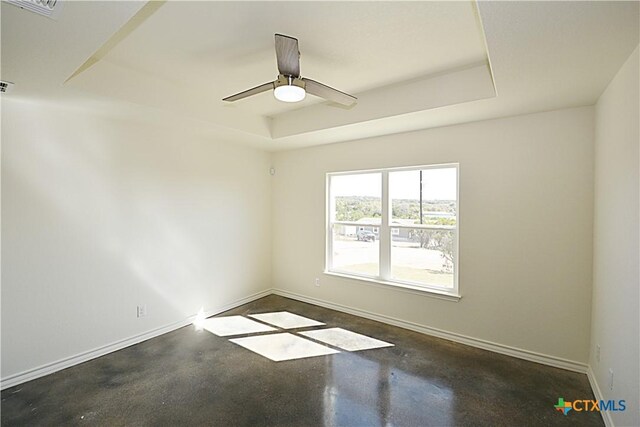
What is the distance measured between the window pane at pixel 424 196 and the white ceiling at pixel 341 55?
0.61 m

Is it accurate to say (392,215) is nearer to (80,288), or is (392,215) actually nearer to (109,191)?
(109,191)

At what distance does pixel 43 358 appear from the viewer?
104 inches

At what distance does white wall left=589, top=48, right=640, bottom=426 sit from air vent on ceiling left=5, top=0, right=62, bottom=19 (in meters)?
3.09

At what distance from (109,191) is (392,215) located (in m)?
3.32

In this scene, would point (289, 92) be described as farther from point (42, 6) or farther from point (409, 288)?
point (409, 288)

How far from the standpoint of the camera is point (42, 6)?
137 centimetres

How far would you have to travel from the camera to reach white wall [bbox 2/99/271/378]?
2.52m

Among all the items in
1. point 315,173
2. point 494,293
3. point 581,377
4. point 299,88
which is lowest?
point 581,377

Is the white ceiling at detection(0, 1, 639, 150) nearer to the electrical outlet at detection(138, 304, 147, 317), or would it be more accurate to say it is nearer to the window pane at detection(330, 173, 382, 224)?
the window pane at detection(330, 173, 382, 224)

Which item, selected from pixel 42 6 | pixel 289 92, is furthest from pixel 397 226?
pixel 42 6

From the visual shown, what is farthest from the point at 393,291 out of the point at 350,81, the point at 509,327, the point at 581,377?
the point at 350,81

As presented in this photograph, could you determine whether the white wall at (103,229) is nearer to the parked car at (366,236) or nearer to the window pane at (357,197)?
the window pane at (357,197)

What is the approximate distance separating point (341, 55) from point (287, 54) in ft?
2.17

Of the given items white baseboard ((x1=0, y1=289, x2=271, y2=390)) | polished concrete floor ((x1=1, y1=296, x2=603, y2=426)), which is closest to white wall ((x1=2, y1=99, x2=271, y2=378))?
white baseboard ((x1=0, y1=289, x2=271, y2=390))
